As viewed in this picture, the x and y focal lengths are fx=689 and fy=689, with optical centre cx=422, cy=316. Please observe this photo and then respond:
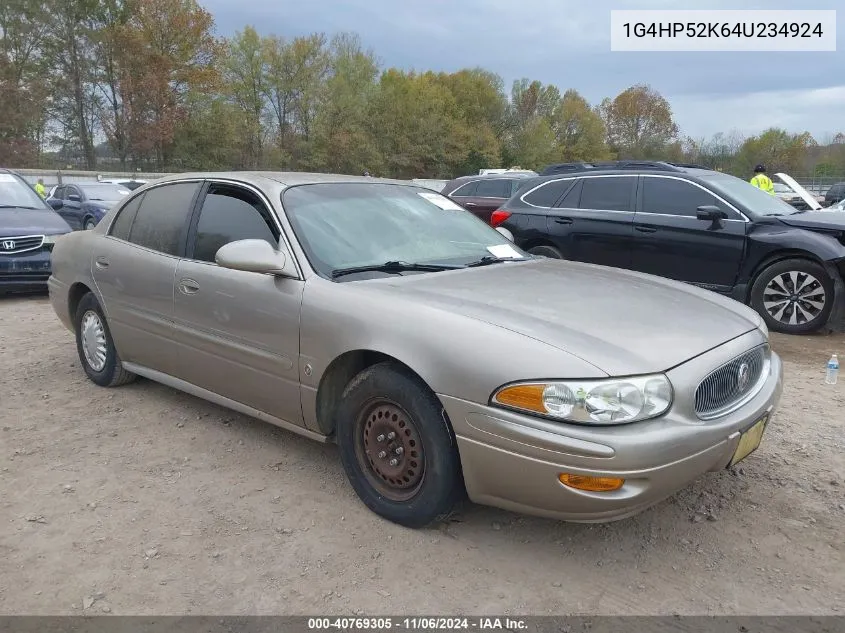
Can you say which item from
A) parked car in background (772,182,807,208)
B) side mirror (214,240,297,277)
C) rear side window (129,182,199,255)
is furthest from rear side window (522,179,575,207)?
side mirror (214,240,297,277)

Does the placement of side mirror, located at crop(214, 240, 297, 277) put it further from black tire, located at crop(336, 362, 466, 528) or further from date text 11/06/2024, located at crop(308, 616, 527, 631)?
date text 11/06/2024, located at crop(308, 616, 527, 631)

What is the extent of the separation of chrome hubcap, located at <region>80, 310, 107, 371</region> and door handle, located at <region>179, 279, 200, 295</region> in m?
1.19

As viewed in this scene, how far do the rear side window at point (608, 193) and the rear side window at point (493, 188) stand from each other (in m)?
6.21

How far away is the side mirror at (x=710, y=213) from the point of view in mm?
6914

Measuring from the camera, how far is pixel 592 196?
26.2 feet

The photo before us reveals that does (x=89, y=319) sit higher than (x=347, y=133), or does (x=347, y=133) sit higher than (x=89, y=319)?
(x=347, y=133)

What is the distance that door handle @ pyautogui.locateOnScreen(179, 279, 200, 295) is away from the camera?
3816 mm

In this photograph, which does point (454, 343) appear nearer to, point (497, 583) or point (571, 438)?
point (571, 438)

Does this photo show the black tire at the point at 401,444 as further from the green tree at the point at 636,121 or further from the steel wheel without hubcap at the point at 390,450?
the green tree at the point at 636,121

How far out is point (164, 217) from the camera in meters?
4.30

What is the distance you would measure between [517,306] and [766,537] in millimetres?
1456

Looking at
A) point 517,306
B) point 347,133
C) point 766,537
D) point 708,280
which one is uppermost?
point 347,133

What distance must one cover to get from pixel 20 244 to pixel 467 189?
866 centimetres

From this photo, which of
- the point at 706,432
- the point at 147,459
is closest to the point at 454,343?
the point at 706,432
